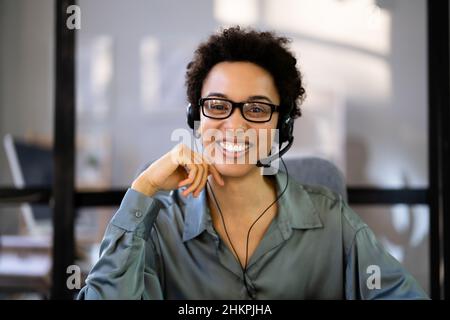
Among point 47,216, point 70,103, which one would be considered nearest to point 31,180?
point 47,216

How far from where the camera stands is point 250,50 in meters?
0.76

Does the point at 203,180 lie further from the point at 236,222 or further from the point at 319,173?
the point at 319,173

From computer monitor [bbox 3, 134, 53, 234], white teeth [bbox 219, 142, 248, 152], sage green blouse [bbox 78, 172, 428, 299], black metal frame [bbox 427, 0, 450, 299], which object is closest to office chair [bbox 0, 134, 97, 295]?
computer monitor [bbox 3, 134, 53, 234]

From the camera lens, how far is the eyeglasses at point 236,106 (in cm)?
76

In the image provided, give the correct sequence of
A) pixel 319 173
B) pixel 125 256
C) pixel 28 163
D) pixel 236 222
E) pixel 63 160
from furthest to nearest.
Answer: pixel 28 163
pixel 63 160
pixel 319 173
pixel 236 222
pixel 125 256

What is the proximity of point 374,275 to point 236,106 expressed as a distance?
36 cm

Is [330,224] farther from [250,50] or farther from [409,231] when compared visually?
[409,231]

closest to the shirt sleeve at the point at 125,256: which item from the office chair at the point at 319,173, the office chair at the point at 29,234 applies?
the office chair at the point at 319,173

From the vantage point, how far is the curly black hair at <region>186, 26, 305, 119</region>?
765mm

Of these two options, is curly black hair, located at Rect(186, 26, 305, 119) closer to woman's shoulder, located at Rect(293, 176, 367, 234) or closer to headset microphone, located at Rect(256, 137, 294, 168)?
headset microphone, located at Rect(256, 137, 294, 168)

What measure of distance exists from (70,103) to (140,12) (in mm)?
350

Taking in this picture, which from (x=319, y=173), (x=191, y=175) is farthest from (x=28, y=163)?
(x=191, y=175)

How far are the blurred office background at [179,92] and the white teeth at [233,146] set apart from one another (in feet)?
1.46

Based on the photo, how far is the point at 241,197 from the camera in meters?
0.86
